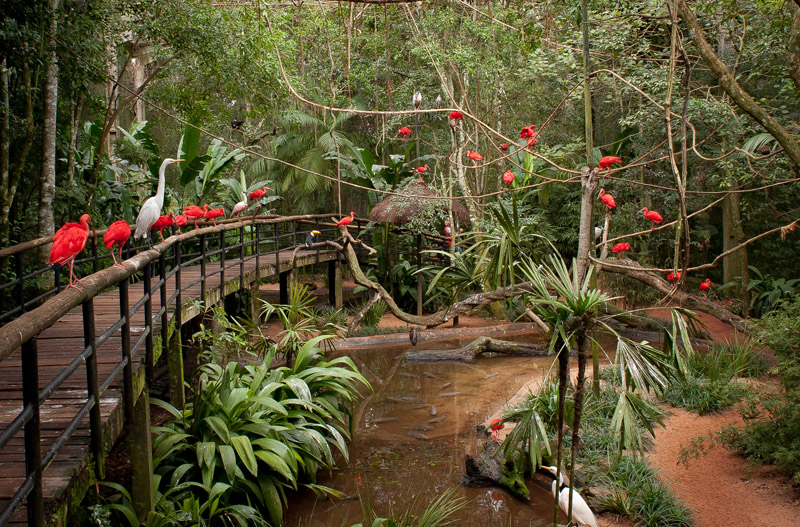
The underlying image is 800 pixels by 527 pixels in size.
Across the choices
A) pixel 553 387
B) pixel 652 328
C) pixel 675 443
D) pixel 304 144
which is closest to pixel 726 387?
pixel 675 443

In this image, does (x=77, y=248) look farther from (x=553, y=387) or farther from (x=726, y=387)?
(x=726, y=387)

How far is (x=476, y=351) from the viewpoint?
30.8 ft

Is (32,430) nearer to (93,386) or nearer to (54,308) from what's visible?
(54,308)

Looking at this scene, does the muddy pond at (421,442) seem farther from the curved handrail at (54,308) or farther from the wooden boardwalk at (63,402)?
the curved handrail at (54,308)

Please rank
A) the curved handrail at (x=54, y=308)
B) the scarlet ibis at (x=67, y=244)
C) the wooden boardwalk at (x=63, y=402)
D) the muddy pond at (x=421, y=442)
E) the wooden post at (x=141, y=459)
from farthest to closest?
1. the muddy pond at (x=421, y=442)
2. the scarlet ibis at (x=67, y=244)
3. the wooden post at (x=141, y=459)
4. the wooden boardwalk at (x=63, y=402)
5. the curved handrail at (x=54, y=308)

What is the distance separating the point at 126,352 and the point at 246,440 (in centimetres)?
177

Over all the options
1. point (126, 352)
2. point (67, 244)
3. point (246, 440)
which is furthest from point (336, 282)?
point (126, 352)

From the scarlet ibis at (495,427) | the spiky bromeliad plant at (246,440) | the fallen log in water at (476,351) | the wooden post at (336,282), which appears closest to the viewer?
the spiky bromeliad plant at (246,440)

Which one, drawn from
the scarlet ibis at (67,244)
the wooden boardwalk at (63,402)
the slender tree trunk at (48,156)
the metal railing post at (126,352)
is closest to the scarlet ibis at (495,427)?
the wooden boardwalk at (63,402)

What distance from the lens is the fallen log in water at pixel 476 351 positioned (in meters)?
9.37

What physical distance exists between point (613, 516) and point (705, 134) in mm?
8502

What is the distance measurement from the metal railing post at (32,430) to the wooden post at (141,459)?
148 centimetres

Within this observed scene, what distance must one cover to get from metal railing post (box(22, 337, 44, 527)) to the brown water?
3.25 metres

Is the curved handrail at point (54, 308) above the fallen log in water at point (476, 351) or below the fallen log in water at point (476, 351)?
above
